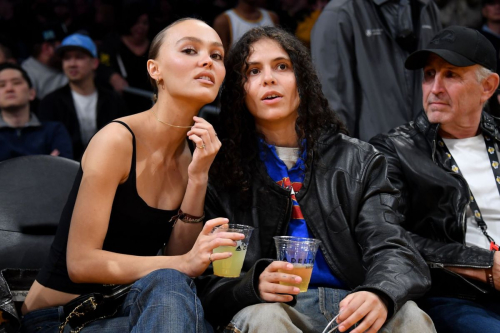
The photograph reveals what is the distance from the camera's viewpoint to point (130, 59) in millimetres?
6141

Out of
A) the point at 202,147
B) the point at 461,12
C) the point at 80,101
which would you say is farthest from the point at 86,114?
the point at 461,12

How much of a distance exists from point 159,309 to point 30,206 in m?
1.24

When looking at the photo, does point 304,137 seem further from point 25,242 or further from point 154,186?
point 25,242

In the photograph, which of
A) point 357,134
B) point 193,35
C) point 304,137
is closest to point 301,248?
point 304,137

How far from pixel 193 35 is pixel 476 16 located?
4.22m

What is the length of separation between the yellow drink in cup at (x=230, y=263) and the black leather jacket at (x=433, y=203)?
0.96 meters

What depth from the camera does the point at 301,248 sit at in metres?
2.26

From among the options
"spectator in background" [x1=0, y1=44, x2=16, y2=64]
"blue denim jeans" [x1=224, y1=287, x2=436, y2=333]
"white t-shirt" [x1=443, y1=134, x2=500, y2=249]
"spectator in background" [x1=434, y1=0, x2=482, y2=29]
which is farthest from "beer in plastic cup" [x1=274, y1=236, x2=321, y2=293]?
"spectator in background" [x1=0, y1=44, x2=16, y2=64]

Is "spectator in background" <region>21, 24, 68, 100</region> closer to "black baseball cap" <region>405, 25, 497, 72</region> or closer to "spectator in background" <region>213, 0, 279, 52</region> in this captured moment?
"spectator in background" <region>213, 0, 279, 52</region>

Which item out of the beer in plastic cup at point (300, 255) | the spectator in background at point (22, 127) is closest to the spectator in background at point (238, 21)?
the spectator in background at point (22, 127)

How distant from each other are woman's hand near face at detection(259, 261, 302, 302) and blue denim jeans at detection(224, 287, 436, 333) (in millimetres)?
33

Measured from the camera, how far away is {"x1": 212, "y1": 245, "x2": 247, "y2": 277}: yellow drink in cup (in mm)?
2344

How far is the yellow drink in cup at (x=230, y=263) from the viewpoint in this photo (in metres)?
2.34

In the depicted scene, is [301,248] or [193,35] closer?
[301,248]
